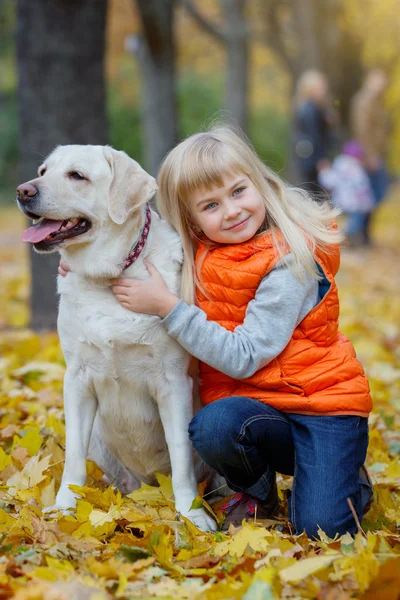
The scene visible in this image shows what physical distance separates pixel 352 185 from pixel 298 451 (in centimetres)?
946

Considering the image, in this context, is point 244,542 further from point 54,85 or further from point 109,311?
point 54,85

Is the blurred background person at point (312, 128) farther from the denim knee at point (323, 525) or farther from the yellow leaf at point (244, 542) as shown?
the yellow leaf at point (244, 542)

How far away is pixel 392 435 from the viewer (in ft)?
12.7

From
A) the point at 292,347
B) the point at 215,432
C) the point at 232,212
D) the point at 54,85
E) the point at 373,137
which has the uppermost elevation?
the point at 54,85

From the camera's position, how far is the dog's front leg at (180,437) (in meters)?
2.93

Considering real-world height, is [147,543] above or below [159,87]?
below

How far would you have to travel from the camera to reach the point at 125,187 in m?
2.88

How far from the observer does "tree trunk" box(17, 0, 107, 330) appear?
18.7 ft

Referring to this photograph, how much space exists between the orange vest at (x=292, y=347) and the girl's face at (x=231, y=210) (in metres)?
0.05

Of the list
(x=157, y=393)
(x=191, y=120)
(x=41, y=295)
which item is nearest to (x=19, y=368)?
(x=41, y=295)

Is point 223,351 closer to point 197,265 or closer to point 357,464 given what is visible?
point 197,265

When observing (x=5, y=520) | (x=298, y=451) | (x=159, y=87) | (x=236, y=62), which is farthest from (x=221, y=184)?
(x=236, y=62)

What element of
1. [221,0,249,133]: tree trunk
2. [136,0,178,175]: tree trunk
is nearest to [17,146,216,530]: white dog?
[136,0,178,175]: tree trunk

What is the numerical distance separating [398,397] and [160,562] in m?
2.51
